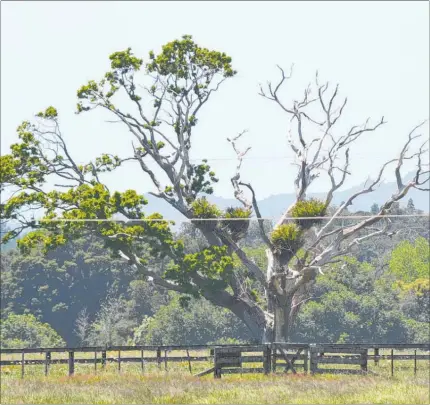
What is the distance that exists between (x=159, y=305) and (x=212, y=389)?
69397 mm

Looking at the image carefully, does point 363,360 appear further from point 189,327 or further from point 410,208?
point 410,208

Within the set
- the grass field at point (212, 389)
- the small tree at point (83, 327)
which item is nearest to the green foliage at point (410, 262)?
the small tree at point (83, 327)

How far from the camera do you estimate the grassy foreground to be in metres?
25.8

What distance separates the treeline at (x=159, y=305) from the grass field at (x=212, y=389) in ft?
122

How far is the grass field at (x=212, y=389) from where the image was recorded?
2578 cm

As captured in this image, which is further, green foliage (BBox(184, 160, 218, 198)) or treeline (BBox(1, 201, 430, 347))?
treeline (BBox(1, 201, 430, 347))

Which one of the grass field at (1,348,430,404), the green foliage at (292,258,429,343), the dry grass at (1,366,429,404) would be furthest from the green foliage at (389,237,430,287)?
the dry grass at (1,366,429,404)

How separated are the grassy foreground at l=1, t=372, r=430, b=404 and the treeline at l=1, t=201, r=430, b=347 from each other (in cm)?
3790

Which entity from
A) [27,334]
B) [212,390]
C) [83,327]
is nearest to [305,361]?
[212,390]

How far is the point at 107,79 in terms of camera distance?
52312mm

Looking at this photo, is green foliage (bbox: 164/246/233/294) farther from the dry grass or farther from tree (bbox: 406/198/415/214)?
tree (bbox: 406/198/415/214)

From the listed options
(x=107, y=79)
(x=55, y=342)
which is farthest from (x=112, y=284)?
(x=107, y=79)

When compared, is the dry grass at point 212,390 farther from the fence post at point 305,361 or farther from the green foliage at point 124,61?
the green foliage at point 124,61

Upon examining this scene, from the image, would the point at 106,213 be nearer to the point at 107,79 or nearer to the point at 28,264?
the point at 107,79
